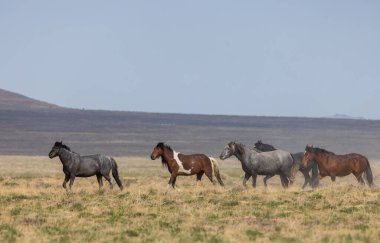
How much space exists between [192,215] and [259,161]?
8.85m

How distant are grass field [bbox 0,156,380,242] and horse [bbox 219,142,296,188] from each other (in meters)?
→ 2.21

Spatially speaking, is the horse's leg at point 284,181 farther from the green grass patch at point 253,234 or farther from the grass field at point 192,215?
the green grass patch at point 253,234

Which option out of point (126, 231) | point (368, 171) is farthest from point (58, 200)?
point (368, 171)

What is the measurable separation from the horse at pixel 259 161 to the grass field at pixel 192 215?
7.26ft

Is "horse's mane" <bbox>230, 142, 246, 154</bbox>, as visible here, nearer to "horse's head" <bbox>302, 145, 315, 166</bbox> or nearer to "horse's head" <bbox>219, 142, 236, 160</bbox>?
"horse's head" <bbox>219, 142, 236, 160</bbox>

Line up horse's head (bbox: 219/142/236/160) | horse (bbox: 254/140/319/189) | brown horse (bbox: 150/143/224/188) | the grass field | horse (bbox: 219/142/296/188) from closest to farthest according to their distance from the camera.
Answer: the grass field → brown horse (bbox: 150/143/224/188) → horse (bbox: 219/142/296/188) → horse's head (bbox: 219/142/236/160) → horse (bbox: 254/140/319/189)

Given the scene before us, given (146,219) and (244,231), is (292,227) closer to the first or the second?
(244,231)

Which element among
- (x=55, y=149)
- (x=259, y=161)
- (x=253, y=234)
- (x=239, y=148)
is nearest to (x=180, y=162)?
(x=239, y=148)

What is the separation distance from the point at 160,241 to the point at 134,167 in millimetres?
36869

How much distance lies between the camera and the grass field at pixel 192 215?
1777cm

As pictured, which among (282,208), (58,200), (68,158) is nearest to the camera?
(282,208)

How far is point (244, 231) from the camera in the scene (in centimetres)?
1833

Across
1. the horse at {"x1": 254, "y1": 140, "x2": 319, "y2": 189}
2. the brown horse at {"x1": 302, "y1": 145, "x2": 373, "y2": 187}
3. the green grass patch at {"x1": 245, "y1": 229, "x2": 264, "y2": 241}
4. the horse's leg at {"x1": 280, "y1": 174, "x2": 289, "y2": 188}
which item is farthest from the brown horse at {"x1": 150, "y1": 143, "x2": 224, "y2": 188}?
the green grass patch at {"x1": 245, "y1": 229, "x2": 264, "y2": 241}

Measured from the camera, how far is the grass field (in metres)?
17.8
